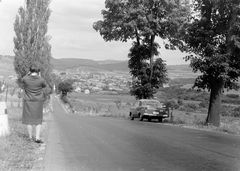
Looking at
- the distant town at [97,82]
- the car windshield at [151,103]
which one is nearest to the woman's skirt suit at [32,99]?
the car windshield at [151,103]

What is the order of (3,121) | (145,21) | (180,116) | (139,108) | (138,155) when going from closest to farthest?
(138,155) → (3,121) → (139,108) → (145,21) → (180,116)

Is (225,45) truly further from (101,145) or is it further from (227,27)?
(101,145)

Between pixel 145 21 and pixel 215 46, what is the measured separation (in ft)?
38.6

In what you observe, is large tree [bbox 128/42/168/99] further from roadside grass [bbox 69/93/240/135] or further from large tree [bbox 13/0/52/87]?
large tree [bbox 13/0/52/87]

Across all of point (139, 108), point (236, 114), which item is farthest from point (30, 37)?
point (236, 114)

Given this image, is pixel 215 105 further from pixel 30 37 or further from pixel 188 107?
pixel 188 107

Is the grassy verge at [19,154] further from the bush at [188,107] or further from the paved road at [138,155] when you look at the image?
the bush at [188,107]

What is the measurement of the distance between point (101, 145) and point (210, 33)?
37.1 ft

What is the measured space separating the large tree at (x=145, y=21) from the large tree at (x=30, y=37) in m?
8.41

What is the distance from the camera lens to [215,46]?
63.1 feet

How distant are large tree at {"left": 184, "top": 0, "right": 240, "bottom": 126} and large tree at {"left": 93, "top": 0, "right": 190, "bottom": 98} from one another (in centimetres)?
1021

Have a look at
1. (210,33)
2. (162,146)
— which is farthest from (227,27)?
(162,146)

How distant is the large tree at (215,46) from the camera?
18.2 meters

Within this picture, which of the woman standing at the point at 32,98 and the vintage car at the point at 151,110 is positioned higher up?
the woman standing at the point at 32,98
